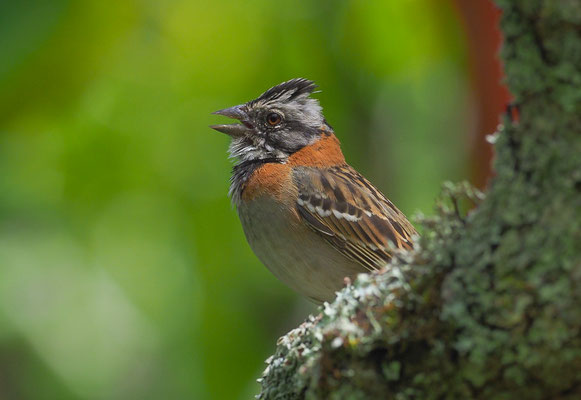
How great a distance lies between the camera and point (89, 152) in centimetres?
446

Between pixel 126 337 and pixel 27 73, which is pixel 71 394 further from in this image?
pixel 27 73

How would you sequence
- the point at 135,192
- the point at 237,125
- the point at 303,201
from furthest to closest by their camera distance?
the point at 135,192 < the point at 237,125 < the point at 303,201

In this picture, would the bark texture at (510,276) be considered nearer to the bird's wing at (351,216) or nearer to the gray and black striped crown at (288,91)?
the bird's wing at (351,216)

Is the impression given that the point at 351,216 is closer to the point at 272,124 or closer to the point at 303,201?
the point at 303,201

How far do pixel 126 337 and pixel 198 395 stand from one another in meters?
0.50

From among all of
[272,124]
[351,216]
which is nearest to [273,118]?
[272,124]

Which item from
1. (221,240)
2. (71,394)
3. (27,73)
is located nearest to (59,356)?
(71,394)

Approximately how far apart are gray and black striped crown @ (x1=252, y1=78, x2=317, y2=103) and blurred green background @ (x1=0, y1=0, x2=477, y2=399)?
0.30 m

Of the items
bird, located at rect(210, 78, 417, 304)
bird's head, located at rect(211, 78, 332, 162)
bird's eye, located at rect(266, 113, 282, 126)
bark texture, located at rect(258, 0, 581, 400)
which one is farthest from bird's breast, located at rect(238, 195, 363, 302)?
bark texture, located at rect(258, 0, 581, 400)

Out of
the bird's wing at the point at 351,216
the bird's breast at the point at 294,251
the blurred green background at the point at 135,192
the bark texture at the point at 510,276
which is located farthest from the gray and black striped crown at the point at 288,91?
the bark texture at the point at 510,276

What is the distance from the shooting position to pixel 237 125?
4.38 metres

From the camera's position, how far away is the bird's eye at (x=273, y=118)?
443 cm

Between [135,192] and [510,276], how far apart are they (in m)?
3.12

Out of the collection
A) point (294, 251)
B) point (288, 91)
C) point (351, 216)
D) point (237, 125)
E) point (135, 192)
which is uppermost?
point (288, 91)
